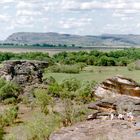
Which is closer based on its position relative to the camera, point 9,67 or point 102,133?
point 102,133

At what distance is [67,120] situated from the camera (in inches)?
1964

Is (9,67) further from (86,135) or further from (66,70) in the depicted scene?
(86,135)

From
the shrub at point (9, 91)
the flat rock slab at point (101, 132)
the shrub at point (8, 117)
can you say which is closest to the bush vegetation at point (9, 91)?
the shrub at point (9, 91)

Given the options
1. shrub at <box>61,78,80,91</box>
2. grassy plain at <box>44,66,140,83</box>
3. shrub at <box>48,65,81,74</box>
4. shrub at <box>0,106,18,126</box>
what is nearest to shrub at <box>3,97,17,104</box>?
shrub at <box>61,78,80,91</box>

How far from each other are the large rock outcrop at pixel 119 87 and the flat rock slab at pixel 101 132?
1612cm

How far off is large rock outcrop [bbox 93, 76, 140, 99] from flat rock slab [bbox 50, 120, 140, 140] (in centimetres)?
1612

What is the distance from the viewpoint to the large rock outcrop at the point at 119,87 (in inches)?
1881

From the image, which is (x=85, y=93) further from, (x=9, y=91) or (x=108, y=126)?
(x=108, y=126)

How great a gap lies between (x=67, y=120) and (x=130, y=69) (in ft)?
387

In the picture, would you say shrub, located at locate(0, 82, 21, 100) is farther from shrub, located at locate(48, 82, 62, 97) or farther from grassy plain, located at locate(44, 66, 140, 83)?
grassy plain, located at locate(44, 66, 140, 83)

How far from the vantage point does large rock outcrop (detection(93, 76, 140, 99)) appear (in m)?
47.8

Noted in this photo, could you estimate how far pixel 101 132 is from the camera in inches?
1142

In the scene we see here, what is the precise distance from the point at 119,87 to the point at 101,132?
806 inches

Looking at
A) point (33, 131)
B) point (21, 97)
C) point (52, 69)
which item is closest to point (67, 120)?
point (33, 131)
